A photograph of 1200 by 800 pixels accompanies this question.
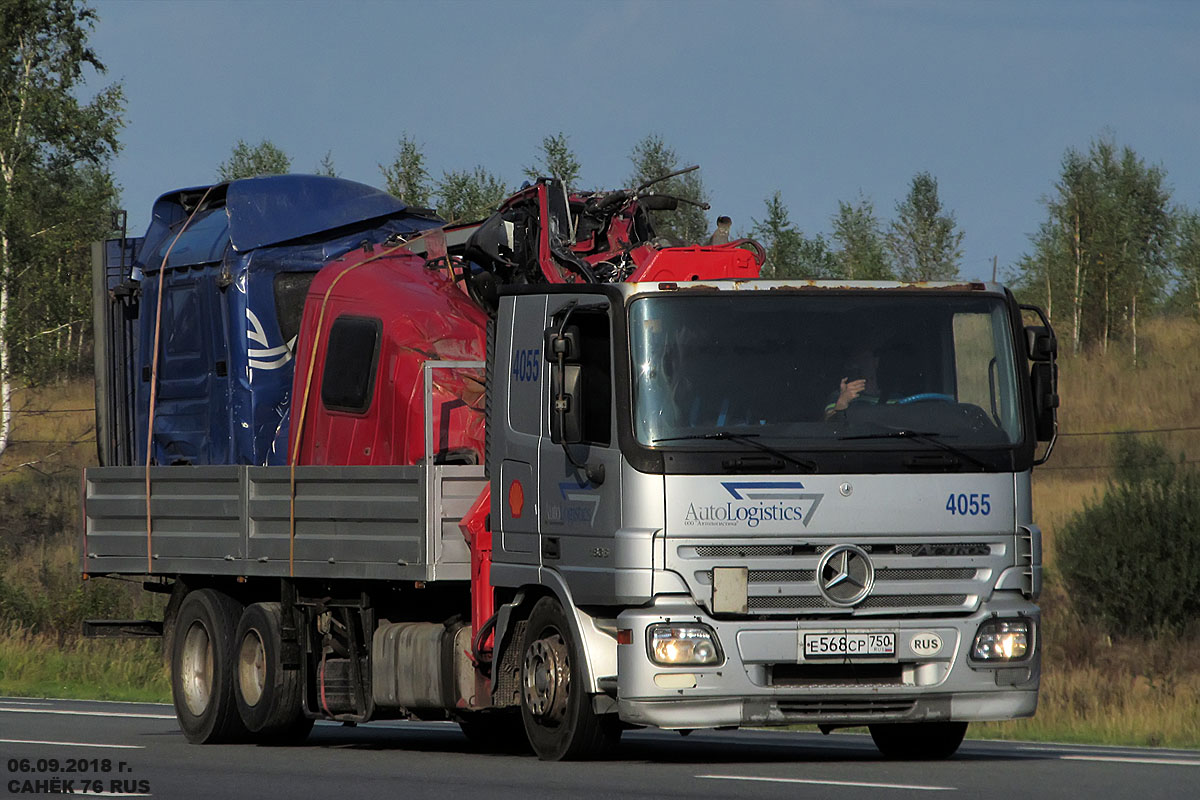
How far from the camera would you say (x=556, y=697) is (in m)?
11.2

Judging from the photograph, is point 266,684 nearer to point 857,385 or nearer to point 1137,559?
point 857,385

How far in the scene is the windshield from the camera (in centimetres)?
1063

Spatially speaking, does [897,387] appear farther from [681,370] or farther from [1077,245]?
[1077,245]

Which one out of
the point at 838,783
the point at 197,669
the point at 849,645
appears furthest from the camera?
the point at 197,669

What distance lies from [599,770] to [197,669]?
5.50m

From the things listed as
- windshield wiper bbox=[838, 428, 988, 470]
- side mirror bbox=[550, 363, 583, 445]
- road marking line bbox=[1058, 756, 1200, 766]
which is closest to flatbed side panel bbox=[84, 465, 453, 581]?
side mirror bbox=[550, 363, 583, 445]

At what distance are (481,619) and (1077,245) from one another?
52.7m

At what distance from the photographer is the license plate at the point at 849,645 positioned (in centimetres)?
1057

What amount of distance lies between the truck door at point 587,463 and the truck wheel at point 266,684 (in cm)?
369

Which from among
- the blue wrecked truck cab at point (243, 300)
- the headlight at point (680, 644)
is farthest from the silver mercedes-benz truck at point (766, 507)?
the blue wrecked truck cab at point (243, 300)

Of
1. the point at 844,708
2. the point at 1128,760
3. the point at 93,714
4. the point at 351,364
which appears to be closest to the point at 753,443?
the point at 844,708

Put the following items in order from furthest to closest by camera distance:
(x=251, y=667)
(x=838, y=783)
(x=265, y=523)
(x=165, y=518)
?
(x=165, y=518) < (x=251, y=667) < (x=265, y=523) < (x=838, y=783)

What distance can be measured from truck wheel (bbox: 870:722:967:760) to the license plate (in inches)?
46.6

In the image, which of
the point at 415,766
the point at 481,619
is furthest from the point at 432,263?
the point at 415,766
